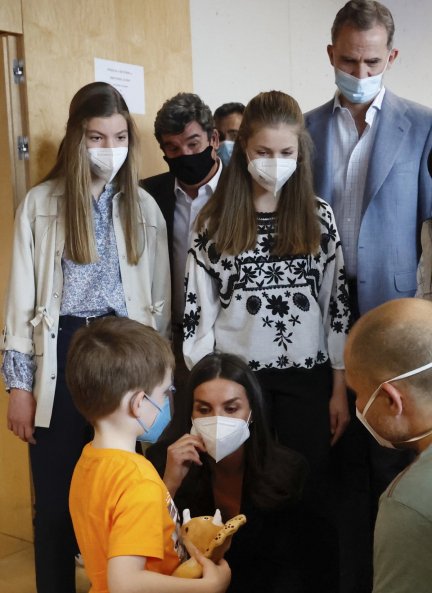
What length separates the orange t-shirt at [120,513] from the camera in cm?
154

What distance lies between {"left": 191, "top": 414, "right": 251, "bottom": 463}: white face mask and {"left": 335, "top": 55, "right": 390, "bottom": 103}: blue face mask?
1.15 metres

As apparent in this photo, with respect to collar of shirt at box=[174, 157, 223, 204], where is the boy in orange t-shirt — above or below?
below

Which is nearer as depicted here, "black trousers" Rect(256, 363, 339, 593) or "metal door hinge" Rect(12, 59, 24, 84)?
"black trousers" Rect(256, 363, 339, 593)

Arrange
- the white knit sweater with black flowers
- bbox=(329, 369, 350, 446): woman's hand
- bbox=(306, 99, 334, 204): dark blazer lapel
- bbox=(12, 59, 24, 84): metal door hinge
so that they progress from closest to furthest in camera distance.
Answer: the white knit sweater with black flowers
bbox=(329, 369, 350, 446): woman's hand
bbox=(306, 99, 334, 204): dark blazer lapel
bbox=(12, 59, 24, 84): metal door hinge

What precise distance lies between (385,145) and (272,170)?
45cm

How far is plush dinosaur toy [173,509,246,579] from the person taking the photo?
64.6 inches

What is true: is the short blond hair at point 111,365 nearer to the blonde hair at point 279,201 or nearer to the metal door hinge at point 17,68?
the blonde hair at point 279,201

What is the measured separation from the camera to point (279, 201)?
8.11ft

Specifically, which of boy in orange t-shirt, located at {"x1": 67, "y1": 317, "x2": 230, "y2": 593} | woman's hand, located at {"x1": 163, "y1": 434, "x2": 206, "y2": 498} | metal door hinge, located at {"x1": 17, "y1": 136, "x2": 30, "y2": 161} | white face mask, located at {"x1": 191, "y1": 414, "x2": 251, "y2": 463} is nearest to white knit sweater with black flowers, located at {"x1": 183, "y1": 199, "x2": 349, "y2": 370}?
white face mask, located at {"x1": 191, "y1": 414, "x2": 251, "y2": 463}

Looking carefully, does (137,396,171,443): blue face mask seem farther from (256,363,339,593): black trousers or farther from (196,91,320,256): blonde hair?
(196,91,320,256): blonde hair

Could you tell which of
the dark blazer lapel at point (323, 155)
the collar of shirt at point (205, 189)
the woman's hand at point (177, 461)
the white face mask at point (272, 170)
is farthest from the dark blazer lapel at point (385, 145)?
the woman's hand at point (177, 461)

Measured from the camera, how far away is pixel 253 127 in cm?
243

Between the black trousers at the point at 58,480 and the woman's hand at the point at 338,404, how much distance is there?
787 millimetres

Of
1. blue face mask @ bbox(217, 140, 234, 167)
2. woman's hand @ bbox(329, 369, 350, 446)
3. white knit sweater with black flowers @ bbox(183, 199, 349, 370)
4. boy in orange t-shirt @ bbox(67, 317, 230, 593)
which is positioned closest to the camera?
boy in orange t-shirt @ bbox(67, 317, 230, 593)
